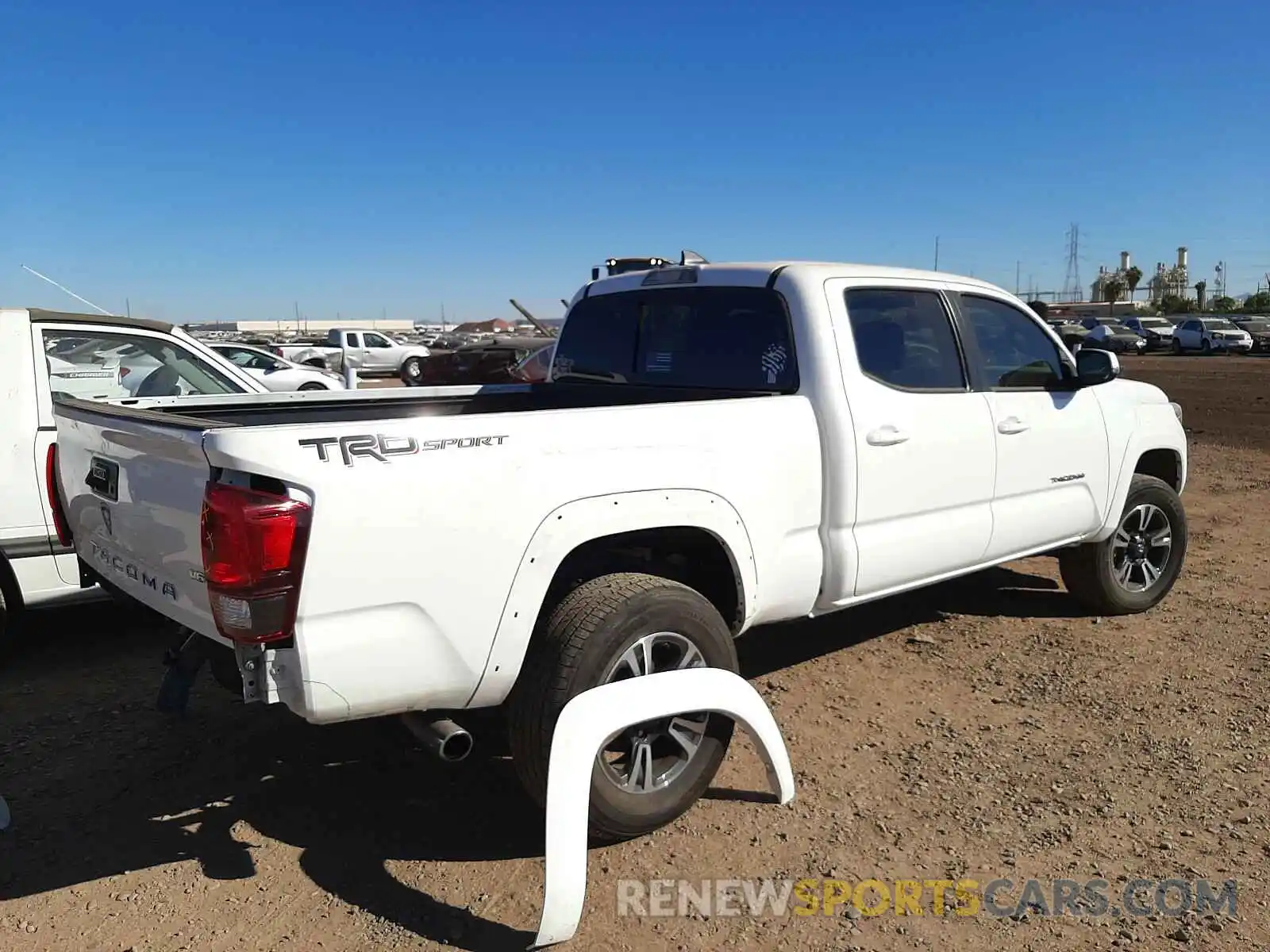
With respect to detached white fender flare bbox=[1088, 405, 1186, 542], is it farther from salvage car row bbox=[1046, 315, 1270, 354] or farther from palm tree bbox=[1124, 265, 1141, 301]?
palm tree bbox=[1124, 265, 1141, 301]

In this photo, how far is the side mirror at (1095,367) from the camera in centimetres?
501

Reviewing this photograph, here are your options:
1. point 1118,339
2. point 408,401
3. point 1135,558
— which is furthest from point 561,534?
point 1118,339

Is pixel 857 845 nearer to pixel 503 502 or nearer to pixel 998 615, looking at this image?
pixel 503 502

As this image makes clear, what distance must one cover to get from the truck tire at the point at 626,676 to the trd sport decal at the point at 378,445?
0.69 metres

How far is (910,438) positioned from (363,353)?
31.0 m

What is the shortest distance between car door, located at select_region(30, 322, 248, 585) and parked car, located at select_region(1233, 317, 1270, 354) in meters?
42.2

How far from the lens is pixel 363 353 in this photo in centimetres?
3306

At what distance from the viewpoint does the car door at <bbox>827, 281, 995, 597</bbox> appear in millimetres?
3992

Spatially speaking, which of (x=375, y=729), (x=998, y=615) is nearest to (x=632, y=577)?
(x=375, y=729)

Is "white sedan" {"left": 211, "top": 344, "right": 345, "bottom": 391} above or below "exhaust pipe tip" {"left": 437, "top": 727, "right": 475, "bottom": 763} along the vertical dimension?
above

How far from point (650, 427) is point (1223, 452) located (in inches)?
459

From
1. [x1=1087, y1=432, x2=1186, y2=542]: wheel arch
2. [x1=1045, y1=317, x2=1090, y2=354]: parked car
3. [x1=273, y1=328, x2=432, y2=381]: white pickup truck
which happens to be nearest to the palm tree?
[x1=1045, y1=317, x2=1090, y2=354]: parked car

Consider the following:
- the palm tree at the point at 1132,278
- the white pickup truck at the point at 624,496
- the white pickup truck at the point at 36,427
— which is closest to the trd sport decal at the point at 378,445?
the white pickup truck at the point at 624,496

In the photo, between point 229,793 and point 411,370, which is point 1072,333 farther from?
point 229,793
